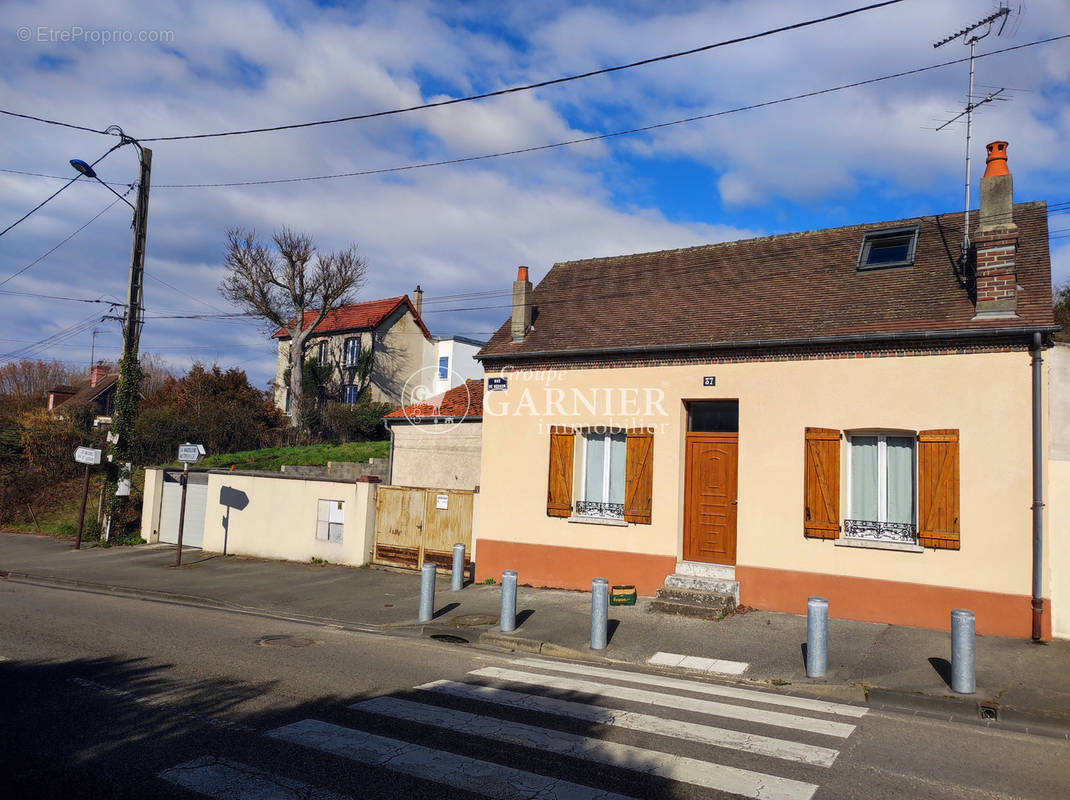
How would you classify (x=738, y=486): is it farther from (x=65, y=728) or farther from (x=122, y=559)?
(x=122, y=559)

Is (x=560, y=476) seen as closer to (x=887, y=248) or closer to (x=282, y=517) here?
(x=887, y=248)

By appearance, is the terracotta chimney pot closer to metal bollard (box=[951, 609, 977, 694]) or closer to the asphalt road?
metal bollard (box=[951, 609, 977, 694])

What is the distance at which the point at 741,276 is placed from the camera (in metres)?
13.1

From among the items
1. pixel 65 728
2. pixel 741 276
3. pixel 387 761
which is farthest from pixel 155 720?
pixel 741 276

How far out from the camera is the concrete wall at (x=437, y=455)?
17.3m

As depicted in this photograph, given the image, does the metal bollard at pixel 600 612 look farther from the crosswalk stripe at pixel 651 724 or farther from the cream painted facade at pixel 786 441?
the cream painted facade at pixel 786 441

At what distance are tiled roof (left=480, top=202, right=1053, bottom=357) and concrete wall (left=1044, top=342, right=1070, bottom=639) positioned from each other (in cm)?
73

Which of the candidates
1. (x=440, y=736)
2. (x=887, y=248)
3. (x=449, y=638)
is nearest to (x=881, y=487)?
(x=887, y=248)

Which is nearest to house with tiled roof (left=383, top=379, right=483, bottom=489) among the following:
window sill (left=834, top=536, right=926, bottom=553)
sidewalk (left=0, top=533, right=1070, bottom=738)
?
sidewalk (left=0, top=533, right=1070, bottom=738)

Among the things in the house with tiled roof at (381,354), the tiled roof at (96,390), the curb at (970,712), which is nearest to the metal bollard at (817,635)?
the curb at (970,712)

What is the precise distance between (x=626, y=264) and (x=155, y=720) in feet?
39.2

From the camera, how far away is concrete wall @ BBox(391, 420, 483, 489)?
17.3 metres

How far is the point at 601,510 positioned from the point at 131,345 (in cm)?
1375

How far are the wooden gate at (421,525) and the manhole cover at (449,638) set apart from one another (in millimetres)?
4142
